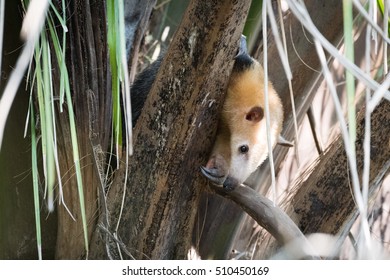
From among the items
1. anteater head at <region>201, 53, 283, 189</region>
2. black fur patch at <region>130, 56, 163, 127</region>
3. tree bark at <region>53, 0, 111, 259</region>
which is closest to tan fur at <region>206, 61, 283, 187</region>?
anteater head at <region>201, 53, 283, 189</region>

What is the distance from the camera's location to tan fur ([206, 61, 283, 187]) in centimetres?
261

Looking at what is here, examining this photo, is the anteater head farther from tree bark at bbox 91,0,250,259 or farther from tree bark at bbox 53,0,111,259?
tree bark at bbox 53,0,111,259

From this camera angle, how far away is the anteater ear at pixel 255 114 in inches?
106

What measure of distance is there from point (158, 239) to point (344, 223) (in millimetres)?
675

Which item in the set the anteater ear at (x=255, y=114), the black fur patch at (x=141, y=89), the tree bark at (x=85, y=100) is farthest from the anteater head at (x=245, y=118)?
the tree bark at (x=85, y=100)

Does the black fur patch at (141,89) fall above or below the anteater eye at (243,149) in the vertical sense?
above

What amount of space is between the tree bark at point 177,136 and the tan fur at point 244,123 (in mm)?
477

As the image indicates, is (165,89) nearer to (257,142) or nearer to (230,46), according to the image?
(230,46)

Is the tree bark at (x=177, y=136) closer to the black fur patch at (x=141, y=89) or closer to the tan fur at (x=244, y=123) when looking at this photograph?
the tan fur at (x=244, y=123)

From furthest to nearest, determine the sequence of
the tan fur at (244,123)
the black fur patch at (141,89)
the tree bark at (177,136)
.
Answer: the black fur patch at (141,89) < the tan fur at (244,123) < the tree bark at (177,136)

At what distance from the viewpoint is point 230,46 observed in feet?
6.09

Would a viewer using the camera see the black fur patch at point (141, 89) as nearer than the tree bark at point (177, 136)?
No

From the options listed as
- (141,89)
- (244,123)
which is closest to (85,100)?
(244,123)

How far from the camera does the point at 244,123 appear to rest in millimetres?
2709
